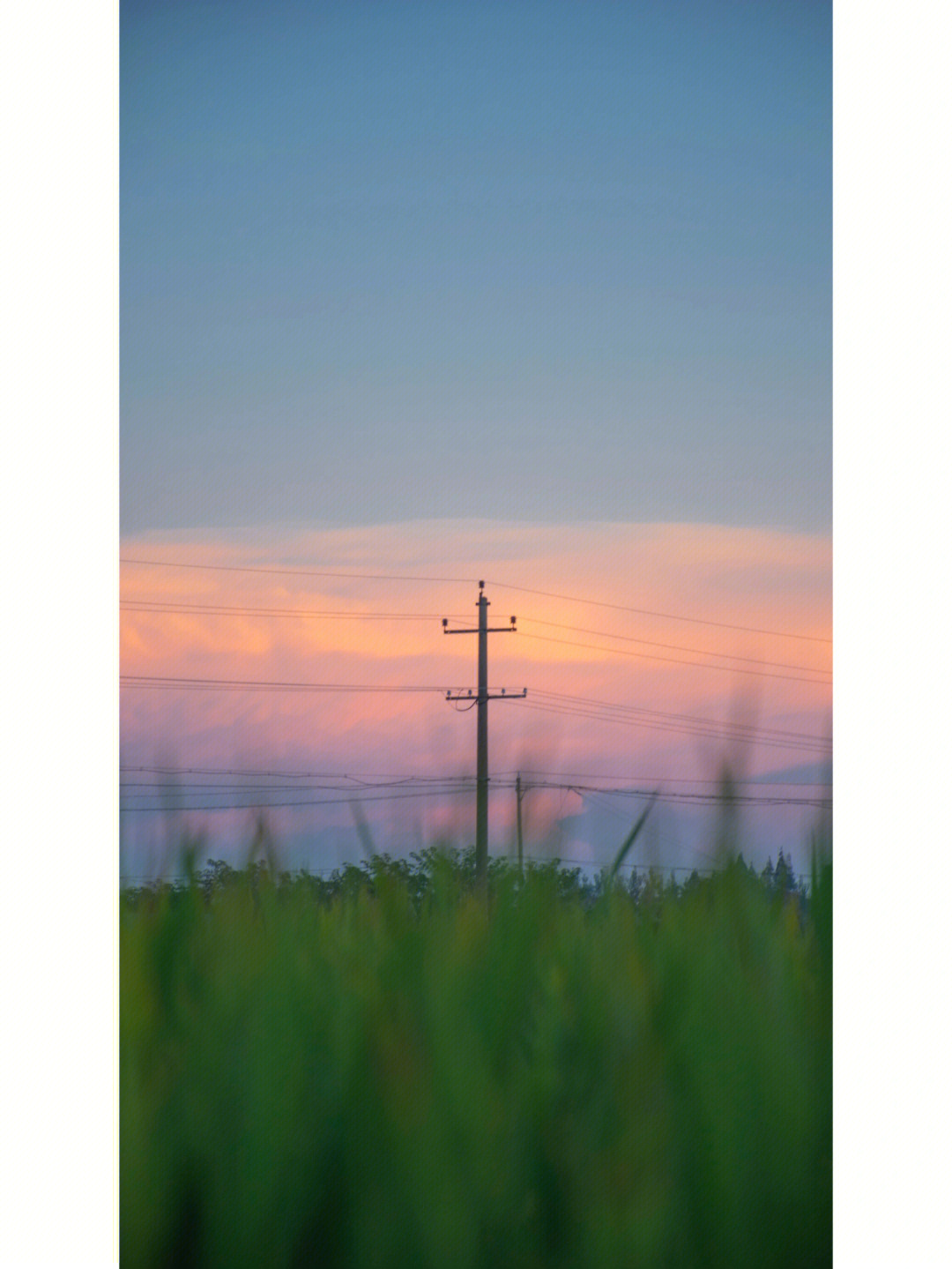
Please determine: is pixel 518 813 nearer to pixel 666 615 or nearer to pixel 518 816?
pixel 518 816

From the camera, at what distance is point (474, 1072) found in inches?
51.3

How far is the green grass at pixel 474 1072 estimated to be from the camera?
50.1 inches

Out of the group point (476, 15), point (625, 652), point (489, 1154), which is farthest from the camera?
point (476, 15)

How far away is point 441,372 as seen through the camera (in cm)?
148

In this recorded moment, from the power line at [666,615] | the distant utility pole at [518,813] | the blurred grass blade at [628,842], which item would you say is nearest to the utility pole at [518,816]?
the distant utility pole at [518,813]

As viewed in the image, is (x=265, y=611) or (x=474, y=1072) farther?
(x=265, y=611)

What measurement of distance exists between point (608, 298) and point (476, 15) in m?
0.43

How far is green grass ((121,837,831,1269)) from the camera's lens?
127cm

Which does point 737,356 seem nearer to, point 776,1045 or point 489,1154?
point 776,1045

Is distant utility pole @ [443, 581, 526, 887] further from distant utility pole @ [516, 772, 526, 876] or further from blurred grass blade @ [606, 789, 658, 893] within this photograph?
Result: blurred grass blade @ [606, 789, 658, 893]

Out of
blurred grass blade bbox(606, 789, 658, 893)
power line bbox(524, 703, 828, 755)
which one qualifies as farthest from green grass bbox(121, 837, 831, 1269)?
power line bbox(524, 703, 828, 755)

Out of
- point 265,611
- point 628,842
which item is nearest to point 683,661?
point 628,842

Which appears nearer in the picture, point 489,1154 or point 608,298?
point 489,1154
